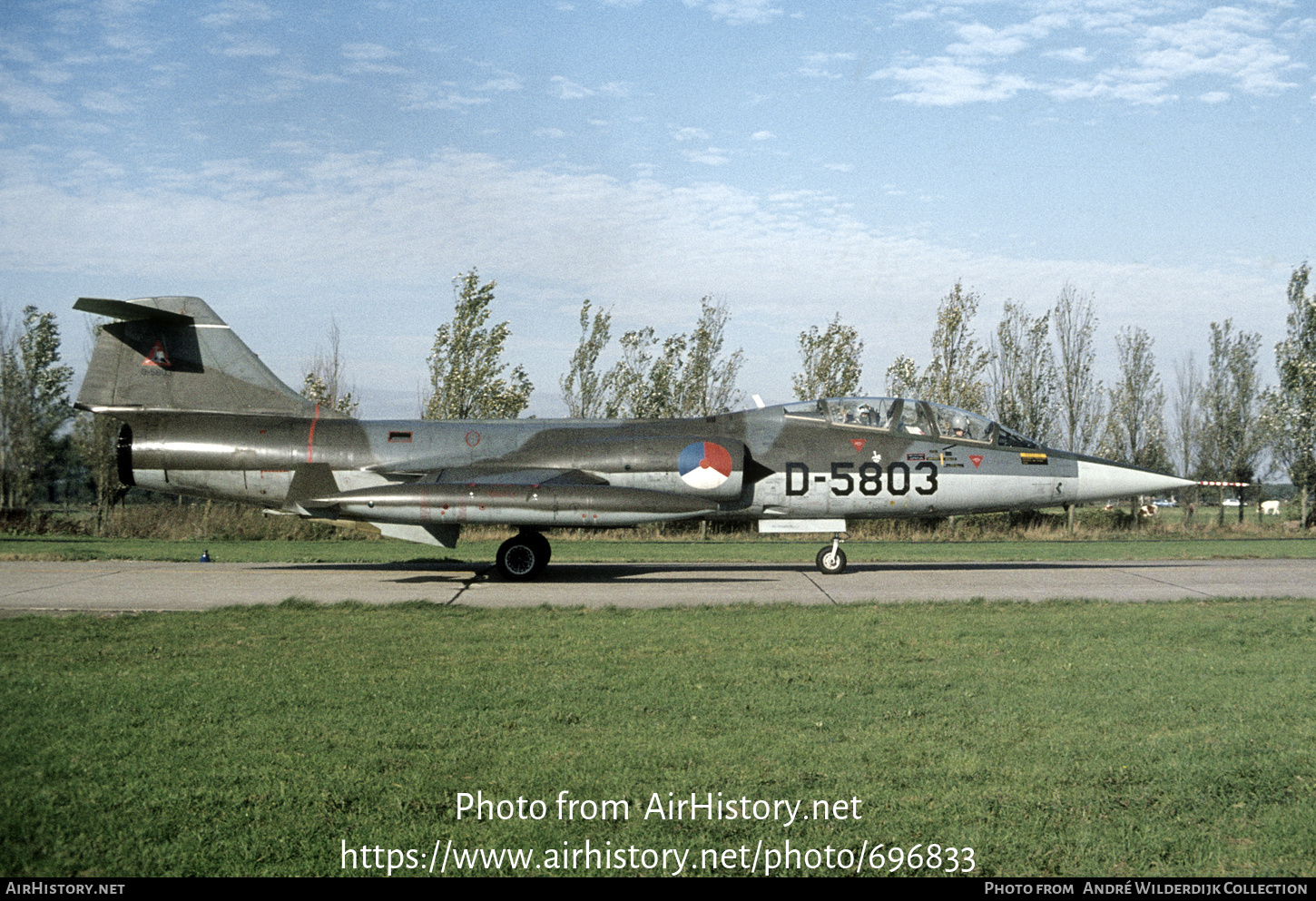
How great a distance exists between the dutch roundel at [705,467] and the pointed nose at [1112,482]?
248 inches

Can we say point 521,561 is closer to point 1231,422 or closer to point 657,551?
point 657,551

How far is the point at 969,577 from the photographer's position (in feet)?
51.5

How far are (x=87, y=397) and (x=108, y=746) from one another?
44.6 ft

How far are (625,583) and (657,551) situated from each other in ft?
27.0

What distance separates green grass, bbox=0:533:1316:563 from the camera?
20375 mm

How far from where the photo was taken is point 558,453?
661 inches

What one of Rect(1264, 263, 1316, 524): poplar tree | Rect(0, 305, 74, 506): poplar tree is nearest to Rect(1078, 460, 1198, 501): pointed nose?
Rect(1264, 263, 1316, 524): poplar tree

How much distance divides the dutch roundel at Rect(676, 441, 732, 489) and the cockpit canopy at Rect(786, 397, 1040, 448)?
5.83 ft

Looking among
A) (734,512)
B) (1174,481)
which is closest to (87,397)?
(734,512)

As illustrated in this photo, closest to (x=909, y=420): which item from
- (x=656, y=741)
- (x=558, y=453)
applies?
(x=558, y=453)

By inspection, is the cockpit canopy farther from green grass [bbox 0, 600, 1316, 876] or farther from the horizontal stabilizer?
the horizontal stabilizer

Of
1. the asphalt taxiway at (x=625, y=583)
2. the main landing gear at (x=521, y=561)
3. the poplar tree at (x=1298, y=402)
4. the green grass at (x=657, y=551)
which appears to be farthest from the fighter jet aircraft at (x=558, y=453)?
the poplar tree at (x=1298, y=402)

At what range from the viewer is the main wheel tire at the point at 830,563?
16.7m

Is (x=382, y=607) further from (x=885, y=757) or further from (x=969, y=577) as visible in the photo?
(x=969, y=577)
